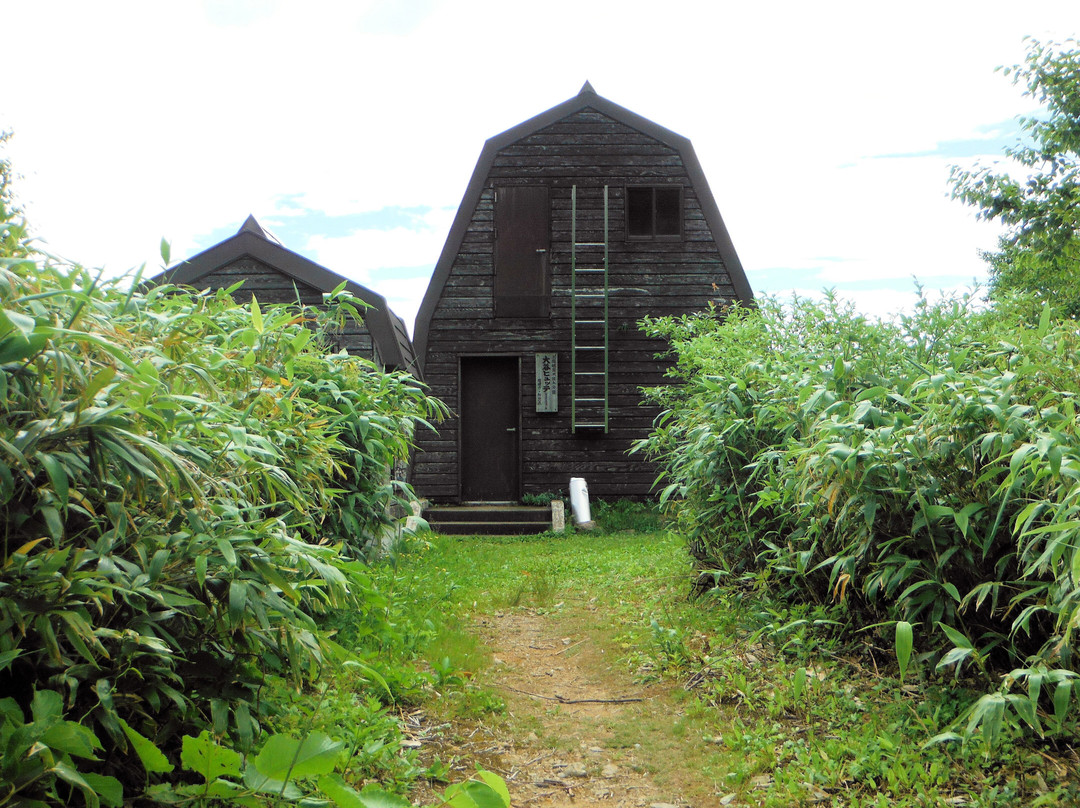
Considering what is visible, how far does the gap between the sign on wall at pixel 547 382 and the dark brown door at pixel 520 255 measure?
0.71 meters

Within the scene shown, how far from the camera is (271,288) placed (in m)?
9.35

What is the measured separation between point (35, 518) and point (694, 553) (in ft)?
15.1

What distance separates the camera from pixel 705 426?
5121mm

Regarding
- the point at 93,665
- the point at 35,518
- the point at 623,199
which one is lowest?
the point at 93,665

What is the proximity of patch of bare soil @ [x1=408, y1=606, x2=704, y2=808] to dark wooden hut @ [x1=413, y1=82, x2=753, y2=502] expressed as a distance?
7208 millimetres

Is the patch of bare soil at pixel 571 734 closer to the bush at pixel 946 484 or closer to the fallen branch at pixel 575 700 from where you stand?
the fallen branch at pixel 575 700

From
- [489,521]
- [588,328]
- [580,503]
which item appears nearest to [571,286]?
[588,328]

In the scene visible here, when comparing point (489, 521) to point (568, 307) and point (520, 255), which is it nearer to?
point (568, 307)

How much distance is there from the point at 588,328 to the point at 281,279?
4.90 metres

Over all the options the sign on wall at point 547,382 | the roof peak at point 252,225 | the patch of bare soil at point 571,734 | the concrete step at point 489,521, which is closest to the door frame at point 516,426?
the sign on wall at point 547,382

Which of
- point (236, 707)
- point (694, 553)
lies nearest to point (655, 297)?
point (694, 553)

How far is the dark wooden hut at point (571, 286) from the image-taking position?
40.0 feet

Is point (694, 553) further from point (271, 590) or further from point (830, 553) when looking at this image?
point (271, 590)

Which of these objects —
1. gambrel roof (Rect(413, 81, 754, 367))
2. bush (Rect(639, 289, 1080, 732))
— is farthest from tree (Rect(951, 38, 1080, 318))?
bush (Rect(639, 289, 1080, 732))
